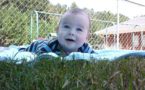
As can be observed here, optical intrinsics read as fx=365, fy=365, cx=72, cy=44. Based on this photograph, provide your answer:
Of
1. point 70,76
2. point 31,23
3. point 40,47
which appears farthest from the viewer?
point 31,23

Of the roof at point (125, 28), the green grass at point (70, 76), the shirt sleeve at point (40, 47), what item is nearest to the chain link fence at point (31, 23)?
the roof at point (125, 28)

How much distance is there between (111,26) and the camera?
8.41 m

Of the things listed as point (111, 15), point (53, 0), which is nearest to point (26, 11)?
point (53, 0)

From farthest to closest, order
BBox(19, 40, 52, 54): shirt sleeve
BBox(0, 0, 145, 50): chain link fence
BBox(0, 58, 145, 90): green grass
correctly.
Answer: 1. BBox(0, 0, 145, 50): chain link fence
2. BBox(19, 40, 52, 54): shirt sleeve
3. BBox(0, 58, 145, 90): green grass

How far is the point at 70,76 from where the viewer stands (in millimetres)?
1056

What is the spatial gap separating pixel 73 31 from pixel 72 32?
0.02 metres

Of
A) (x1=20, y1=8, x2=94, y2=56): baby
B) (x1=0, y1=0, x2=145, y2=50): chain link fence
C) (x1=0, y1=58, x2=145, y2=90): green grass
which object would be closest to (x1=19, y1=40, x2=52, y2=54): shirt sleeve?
(x1=20, y1=8, x2=94, y2=56): baby

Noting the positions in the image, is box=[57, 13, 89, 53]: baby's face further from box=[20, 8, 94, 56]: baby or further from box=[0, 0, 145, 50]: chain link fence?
box=[0, 0, 145, 50]: chain link fence

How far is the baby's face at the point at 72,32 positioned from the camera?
234 centimetres

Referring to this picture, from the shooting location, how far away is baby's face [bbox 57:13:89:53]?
2335mm

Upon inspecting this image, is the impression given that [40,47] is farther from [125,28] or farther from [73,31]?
[125,28]

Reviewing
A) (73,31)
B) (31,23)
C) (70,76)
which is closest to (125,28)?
(31,23)

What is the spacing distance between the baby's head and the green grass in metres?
1.06

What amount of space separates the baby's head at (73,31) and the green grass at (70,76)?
106cm
